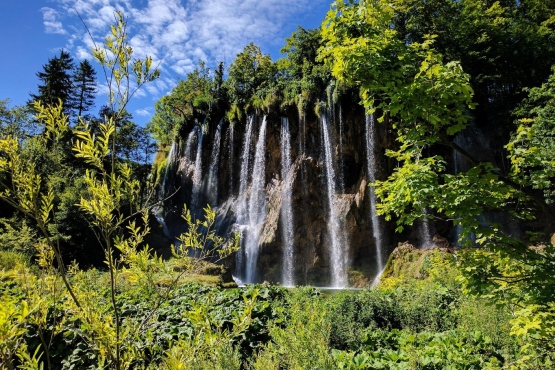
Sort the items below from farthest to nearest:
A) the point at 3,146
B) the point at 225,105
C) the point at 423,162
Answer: the point at 225,105 < the point at 423,162 < the point at 3,146

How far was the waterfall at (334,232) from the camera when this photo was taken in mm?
18608

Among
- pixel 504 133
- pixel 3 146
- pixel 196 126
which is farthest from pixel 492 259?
pixel 196 126

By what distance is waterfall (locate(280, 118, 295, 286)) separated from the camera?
19.7 m

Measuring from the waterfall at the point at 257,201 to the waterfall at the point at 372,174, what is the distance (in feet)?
22.1

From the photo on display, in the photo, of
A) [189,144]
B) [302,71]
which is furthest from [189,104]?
[302,71]

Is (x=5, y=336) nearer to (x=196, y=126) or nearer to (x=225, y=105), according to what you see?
(x=225, y=105)

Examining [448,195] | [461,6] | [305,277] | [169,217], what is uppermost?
[461,6]

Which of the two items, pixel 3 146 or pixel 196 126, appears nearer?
pixel 3 146

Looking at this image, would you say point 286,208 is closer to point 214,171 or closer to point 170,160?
point 214,171

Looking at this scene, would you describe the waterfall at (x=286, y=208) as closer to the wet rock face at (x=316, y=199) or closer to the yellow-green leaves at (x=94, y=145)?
the wet rock face at (x=316, y=199)

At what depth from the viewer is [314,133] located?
67.9ft

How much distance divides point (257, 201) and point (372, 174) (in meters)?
7.51

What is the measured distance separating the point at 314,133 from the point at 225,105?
832cm

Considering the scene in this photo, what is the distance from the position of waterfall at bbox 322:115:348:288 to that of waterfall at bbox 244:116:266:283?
4.36m
